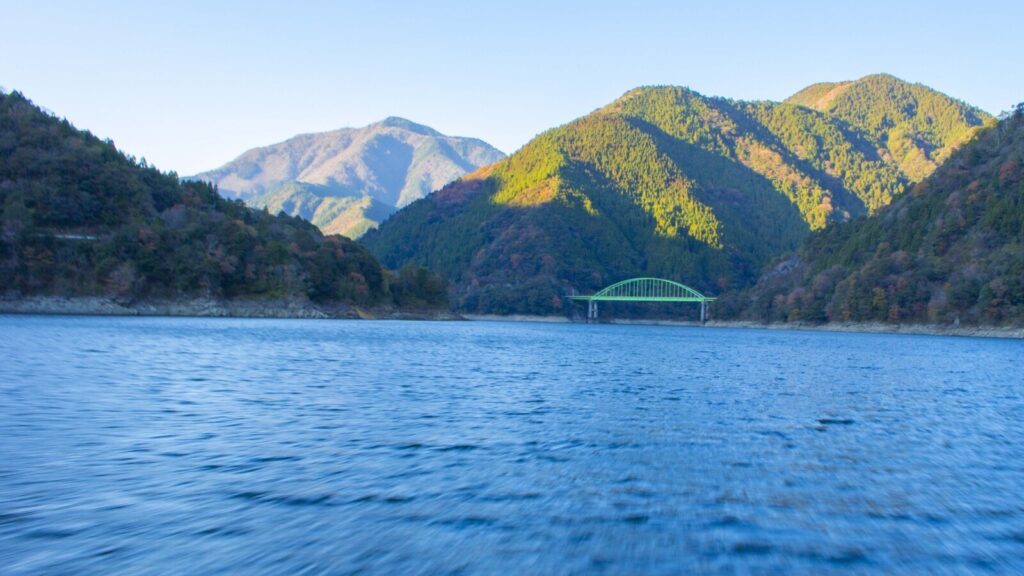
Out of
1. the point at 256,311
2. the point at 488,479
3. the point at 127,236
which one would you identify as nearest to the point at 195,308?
the point at 256,311

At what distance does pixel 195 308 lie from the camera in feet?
386

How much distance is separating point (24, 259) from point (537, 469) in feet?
351

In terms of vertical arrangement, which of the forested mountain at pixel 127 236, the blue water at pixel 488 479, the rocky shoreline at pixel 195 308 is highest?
the forested mountain at pixel 127 236

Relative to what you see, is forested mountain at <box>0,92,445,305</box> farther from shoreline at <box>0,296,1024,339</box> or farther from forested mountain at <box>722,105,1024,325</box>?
forested mountain at <box>722,105,1024,325</box>

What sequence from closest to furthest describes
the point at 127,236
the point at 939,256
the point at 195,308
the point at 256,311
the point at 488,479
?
the point at 488,479
the point at 127,236
the point at 195,308
the point at 256,311
the point at 939,256

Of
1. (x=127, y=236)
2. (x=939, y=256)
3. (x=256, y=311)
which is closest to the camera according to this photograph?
(x=127, y=236)

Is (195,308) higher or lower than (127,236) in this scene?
lower

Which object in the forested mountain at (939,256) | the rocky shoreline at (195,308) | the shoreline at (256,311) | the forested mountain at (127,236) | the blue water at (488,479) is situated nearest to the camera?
the blue water at (488,479)

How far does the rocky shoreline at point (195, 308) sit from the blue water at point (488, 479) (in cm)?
8384

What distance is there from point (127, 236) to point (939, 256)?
140341 millimetres

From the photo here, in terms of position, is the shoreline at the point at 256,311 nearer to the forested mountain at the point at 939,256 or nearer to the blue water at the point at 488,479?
A: the forested mountain at the point at 939,256

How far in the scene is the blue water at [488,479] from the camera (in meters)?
8.95

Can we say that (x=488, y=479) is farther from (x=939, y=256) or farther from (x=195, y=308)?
(x=939, y=256)

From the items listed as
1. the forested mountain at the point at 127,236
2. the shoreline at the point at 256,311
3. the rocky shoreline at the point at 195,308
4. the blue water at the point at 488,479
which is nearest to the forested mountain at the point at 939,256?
the shoreline at the point at 256,311
